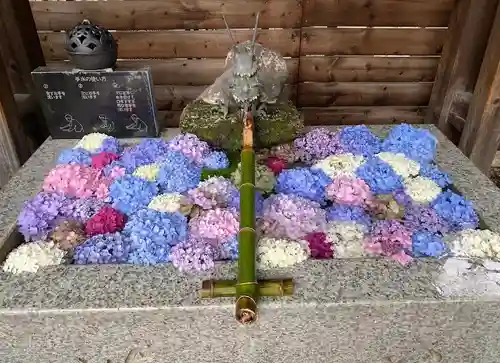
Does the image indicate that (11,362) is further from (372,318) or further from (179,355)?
(372,318)

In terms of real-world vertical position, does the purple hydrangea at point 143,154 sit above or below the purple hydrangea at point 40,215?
above

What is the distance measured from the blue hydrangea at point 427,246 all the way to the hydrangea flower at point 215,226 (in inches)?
28.5

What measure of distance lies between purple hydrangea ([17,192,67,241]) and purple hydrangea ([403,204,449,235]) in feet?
5.05

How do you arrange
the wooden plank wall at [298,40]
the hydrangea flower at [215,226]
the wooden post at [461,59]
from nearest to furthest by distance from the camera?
the hydrangea flower at [215,226]
the wooden post at [461,59]
the wooden plank wall at [298,40]

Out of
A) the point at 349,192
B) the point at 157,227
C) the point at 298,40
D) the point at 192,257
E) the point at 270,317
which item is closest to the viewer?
the point at 270,317

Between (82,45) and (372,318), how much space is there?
6.41 feet

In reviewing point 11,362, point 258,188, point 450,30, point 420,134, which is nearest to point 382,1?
point 450,30

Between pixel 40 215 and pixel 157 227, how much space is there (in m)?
0.56

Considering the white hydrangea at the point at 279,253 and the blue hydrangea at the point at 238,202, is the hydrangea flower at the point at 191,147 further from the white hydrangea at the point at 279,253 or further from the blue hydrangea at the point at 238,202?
the white hydrangea at the point at 279,253

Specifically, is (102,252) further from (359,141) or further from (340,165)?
(359,141)

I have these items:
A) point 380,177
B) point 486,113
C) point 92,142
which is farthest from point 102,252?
point 486,113

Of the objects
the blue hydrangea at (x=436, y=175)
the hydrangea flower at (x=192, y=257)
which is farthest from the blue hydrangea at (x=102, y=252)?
the blue hydrangea at (x=436, y=175)

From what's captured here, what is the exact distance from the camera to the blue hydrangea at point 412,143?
2.36m

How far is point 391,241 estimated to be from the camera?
1774mm
